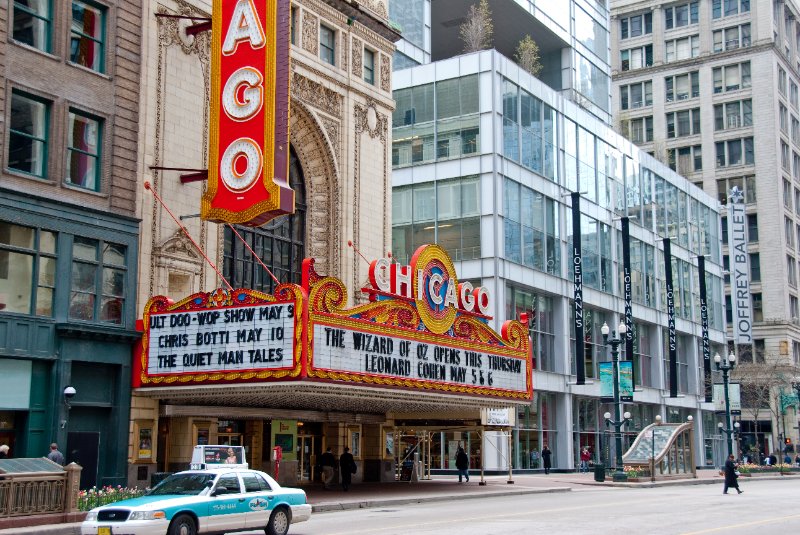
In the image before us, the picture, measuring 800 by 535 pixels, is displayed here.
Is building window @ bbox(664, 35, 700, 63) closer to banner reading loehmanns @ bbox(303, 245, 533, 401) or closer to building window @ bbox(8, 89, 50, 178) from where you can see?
banner reading loehmanns @ bbox(303, 245, 533, 401)

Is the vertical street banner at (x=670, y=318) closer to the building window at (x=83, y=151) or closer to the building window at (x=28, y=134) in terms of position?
the building window at (x=83, y=151)

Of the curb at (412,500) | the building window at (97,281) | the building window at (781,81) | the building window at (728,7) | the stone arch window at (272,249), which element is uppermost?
the building window at (728,7)

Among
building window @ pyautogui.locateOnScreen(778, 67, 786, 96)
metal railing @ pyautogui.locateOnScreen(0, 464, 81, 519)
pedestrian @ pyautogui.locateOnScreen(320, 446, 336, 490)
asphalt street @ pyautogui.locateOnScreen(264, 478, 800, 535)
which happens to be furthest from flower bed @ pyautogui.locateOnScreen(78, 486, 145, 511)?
building window @ pyautogui.locateOnScreen(778, 67, 786, 96)

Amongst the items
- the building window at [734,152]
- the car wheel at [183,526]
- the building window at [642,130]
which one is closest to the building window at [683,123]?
the building window at [642,130]

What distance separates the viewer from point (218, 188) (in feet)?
100

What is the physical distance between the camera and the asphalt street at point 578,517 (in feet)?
69.9

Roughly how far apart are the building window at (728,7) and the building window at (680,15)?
192 centimetres

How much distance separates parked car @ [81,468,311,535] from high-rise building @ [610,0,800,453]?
8163cm

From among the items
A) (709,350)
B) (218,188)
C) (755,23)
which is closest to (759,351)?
(709,350)

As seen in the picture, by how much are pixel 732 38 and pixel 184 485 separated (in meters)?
101

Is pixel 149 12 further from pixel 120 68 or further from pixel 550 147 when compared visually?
pixel 550 147

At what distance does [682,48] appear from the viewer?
361 feet

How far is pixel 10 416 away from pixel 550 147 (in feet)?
133

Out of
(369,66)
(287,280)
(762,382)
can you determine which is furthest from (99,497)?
(762,382)
